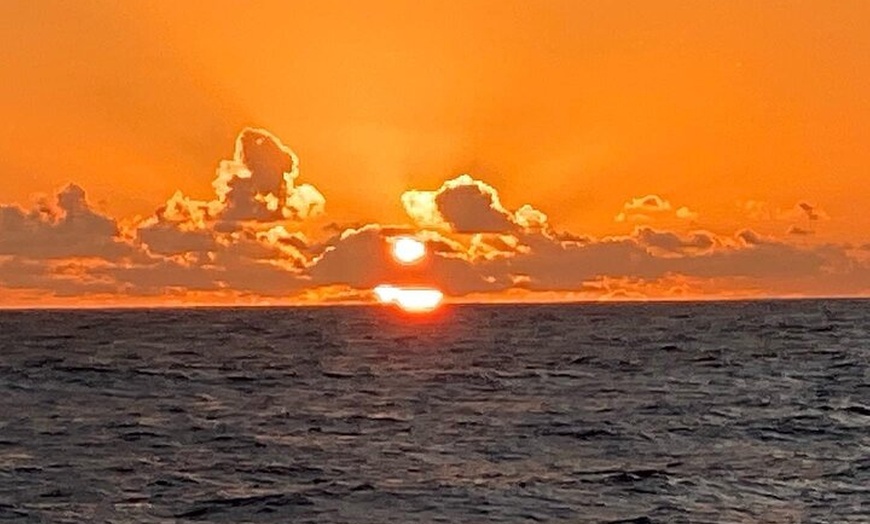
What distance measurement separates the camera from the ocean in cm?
3275

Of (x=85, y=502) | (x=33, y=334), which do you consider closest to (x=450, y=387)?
(x=85, y=502)

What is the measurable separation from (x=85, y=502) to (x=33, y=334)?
10239cm

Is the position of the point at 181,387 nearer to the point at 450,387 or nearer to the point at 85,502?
the point at 450,387

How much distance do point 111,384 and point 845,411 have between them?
111 ft

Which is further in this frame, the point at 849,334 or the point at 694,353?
the point at 849,334

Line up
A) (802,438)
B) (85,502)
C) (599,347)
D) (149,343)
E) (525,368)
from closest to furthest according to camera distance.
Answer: (85,502) → (802,438) → (525,368) → (599,347) → (149,343)

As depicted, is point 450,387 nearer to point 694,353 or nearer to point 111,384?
point 111,384

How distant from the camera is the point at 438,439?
44562mm

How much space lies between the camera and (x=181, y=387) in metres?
64.6

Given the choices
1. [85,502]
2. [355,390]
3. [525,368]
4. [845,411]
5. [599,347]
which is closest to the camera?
[85,502]

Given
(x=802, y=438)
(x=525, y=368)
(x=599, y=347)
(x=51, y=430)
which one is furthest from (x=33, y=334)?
(x=802, y=438)

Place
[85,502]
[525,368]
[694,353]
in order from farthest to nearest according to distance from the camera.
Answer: [694,353] → [525,368] → [85,502]

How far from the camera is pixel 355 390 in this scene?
63.9 meters

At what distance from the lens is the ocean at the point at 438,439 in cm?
3275
